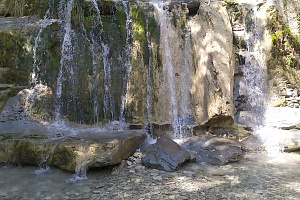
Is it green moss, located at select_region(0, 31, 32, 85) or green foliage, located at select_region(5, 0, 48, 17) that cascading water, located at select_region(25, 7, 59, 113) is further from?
green foliage, located at select_region(5, 0, 48, 17)

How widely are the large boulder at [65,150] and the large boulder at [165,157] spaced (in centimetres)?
44

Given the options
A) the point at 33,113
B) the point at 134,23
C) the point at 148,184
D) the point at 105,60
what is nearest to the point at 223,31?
the point at 134,23

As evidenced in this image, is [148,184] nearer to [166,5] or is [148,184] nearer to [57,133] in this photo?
[57,133]

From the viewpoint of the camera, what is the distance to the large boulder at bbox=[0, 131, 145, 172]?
14.2 feet

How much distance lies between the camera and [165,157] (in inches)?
184

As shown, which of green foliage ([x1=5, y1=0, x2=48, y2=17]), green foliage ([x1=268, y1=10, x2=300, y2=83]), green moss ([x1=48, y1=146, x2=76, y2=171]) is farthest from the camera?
green foliage ([x1=268, y1=10, x2=300, y2=83])

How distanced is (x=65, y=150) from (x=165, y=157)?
1.67 meters

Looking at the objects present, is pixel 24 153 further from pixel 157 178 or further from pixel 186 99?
pixel 186 99

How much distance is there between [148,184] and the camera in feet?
12.8

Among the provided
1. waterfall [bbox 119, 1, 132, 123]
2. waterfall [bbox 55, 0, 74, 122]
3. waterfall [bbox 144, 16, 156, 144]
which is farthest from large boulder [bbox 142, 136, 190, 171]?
waterfall [bbox 55, 0, 74, 122]

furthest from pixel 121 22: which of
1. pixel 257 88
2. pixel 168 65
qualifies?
pixel 257 88

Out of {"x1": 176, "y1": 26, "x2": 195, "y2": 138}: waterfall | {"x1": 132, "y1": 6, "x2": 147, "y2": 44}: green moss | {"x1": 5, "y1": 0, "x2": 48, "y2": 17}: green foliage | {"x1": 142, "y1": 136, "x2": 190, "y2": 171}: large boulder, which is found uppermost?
{"x1": 5, "y1": 0, "x2": 48, "y2": 17}: green foliage

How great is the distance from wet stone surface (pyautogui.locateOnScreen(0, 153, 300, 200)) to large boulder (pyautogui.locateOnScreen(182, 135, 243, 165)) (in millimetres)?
185

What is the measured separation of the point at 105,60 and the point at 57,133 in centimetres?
212
